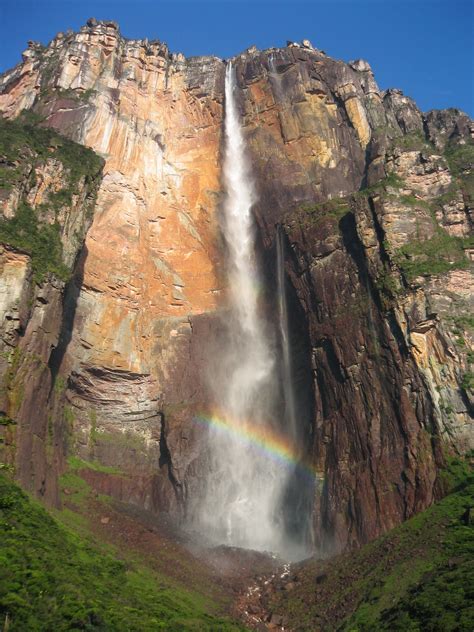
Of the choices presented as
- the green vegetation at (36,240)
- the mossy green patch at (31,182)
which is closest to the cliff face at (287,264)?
the green vegetation at (36,240)

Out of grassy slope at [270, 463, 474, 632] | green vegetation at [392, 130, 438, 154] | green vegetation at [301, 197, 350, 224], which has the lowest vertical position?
grassy slope at [270, 463, 474, 632]

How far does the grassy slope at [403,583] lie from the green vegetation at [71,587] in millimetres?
3723

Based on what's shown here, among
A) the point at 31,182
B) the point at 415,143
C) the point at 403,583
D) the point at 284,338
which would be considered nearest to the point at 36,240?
the point at 31,182

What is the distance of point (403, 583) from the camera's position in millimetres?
17453

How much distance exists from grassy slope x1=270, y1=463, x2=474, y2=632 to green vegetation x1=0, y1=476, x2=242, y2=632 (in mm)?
3723

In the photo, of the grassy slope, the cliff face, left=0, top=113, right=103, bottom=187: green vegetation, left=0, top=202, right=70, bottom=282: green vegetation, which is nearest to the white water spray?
the cliff face

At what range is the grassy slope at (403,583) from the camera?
14.1 m

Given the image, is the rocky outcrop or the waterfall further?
the waterfall

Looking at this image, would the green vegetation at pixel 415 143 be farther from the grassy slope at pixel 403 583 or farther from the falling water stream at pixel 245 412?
the grassy slope at pixel 403 583

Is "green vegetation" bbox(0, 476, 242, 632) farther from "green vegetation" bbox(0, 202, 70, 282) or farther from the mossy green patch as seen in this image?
the mossy green patch

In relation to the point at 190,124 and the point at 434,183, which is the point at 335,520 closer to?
the point at 434,183

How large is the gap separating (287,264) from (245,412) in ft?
33.4

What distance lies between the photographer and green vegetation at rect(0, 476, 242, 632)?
12.3 meters

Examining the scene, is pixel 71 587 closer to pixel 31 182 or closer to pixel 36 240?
pixel 36 240
